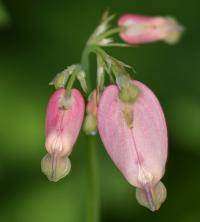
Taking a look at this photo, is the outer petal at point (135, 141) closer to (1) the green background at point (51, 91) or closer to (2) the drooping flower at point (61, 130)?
(2) the drooping flower at point (61, 130)

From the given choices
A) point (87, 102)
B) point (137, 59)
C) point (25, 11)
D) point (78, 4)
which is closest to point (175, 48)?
point (137, 59)

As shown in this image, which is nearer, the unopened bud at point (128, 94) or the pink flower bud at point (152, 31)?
the unopened bud at point (128, 94)

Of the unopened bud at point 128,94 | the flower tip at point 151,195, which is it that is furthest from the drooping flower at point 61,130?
the flower tip at point 151,195

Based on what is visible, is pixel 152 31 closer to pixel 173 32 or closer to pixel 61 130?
pixel 173 32

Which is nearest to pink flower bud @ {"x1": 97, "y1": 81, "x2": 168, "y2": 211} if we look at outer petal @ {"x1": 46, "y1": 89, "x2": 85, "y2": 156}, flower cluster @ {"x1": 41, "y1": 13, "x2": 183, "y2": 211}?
flower cluster @ {"x1": 41, "y1": 13, "x2": 183, "y2": 211}

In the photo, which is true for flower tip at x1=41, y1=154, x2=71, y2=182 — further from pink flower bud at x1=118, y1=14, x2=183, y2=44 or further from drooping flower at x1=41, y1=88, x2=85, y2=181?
pink flower bud at x1=118, y1=14, x2=183, y2=44

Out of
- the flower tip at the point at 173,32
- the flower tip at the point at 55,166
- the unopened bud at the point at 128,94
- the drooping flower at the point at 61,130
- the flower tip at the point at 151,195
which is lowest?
the flower tip at the point at 151,195

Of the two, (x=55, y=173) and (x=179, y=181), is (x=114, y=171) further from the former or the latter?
(x=55, y=173)

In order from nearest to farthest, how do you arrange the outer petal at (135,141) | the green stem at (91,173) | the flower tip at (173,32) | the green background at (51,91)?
1. the outer petal at (135,141)
2. the green stem at (91,173)
3. the flower tip at (173,32)
4. the green background at (51,91)
